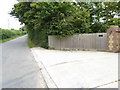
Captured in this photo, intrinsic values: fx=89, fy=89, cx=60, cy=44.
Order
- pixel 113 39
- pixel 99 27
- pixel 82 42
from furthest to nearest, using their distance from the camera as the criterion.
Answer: pixel 99 27 → pixel 82 42 → pixel 113 39

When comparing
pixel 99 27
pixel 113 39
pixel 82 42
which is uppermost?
pixel 99 27

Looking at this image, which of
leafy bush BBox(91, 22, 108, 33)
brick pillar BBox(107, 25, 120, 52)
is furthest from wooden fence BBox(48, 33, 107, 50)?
leafy bush BBox(91, 22, 108, 33)

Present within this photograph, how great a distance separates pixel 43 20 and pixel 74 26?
305 centimetres

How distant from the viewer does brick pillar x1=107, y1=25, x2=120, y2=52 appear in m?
7.04

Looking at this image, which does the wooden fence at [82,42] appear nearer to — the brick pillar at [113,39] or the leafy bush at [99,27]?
the brick pillar at [113,39]

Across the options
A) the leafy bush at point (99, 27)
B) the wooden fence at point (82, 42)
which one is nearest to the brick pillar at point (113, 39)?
the wooden fence at point (82, 42)

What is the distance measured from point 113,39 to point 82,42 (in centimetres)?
247

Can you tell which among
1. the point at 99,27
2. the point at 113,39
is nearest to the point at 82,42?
the point at 113,39

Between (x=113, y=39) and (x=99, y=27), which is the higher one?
(x=99, y=27)

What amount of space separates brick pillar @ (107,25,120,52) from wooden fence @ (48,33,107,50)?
31cm

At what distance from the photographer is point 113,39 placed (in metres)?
7.19

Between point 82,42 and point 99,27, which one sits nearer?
point 82,42

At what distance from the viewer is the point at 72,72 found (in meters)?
3.59

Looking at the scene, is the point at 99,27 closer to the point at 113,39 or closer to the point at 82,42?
the point at 113,39
